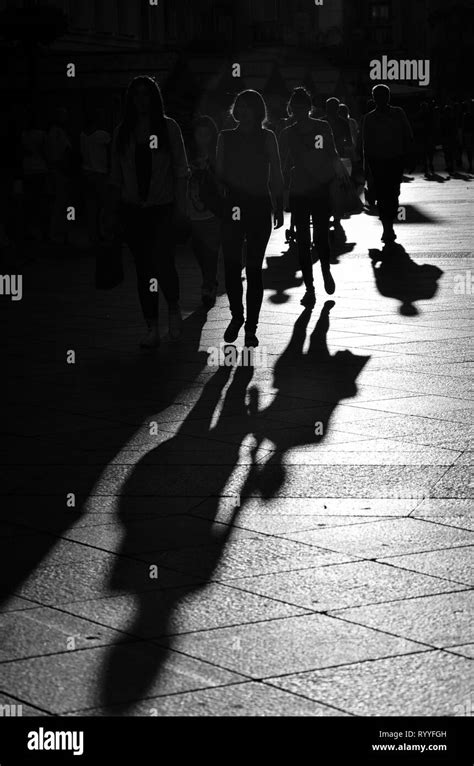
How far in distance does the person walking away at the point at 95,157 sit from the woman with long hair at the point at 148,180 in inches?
378

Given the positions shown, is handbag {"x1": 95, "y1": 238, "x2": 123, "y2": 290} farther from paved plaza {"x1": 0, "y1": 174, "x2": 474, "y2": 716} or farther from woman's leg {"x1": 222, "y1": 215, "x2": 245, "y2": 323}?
woman's leg {"x1": 222, "y1": 215, "x2": 245, "y2": 323}

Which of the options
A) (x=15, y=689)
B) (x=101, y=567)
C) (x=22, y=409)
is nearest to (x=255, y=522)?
(x=101, y=567)

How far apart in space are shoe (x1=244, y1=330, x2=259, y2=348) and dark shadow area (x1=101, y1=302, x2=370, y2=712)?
0.27 m

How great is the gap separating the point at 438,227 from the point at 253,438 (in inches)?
546

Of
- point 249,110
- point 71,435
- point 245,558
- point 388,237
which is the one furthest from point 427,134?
point 245,558

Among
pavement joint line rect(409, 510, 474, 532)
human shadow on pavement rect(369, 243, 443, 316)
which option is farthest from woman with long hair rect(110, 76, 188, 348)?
pavement joint line rect(409, 510, 474, 532)

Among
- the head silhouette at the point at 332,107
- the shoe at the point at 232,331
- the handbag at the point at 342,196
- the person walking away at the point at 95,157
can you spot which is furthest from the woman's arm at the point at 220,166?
the head silhouette at the point at 332,107

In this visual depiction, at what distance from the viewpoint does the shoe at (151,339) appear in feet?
35.3

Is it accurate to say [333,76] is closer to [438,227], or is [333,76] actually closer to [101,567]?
[438,227]

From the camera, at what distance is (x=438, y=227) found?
21000 millimetres

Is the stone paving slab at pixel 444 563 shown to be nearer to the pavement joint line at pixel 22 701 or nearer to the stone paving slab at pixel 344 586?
the stone paving slab at pixel 344 586

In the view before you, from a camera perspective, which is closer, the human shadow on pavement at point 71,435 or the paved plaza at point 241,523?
the paved plaza at point 241,523

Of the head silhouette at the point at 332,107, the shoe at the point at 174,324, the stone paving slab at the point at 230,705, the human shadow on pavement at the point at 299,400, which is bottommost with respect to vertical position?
the stone paving slab at the point at 230,705

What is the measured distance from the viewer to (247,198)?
10648 millimetres
